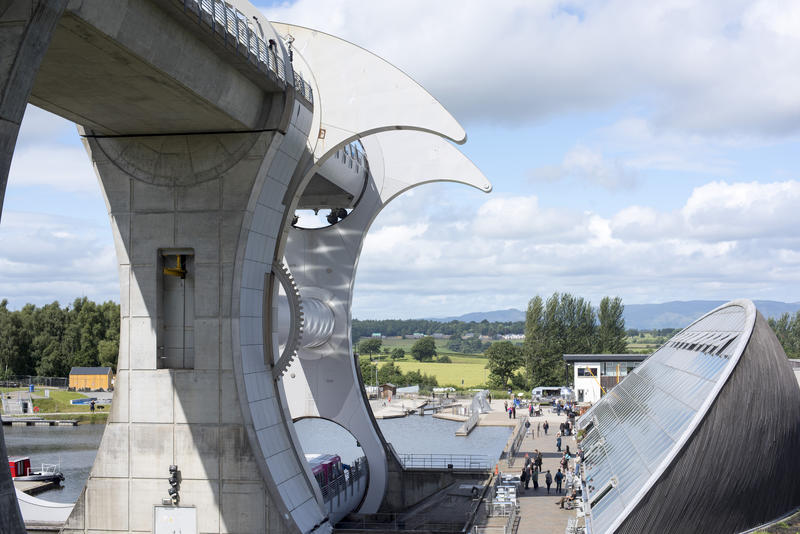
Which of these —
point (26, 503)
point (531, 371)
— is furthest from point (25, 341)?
point (26, 503)

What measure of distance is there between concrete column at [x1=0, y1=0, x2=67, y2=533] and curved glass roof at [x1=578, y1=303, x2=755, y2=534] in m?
10.6

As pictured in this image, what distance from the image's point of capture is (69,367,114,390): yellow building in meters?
78.1

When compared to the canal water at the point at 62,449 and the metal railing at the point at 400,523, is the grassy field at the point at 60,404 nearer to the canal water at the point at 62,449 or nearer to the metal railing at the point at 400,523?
the canal water at the point at 62,449

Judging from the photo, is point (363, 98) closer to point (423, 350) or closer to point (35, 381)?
point (35, 381)

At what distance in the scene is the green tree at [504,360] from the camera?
291 feet

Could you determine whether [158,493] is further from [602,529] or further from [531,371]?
[531,371]

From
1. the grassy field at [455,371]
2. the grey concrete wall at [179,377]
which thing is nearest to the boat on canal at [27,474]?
the grey concrete wall at [179,377]

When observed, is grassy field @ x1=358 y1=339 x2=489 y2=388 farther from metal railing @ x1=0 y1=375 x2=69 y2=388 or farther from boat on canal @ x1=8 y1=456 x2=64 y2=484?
boat on canal @ x1=8 y1=456 x2=64 y2=484

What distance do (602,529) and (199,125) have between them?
13.6 m

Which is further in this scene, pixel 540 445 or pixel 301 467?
pixel 540 445

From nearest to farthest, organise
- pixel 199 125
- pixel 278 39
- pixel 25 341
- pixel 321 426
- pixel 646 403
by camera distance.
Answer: pixel 199 125 < pixel 278 39 < pixel 646 403 < pixel 321 426 < pixel 25 341

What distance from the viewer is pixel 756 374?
1705 centimetres

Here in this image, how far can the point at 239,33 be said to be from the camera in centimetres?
1867

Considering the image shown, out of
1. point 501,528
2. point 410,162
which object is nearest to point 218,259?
point 501,528
